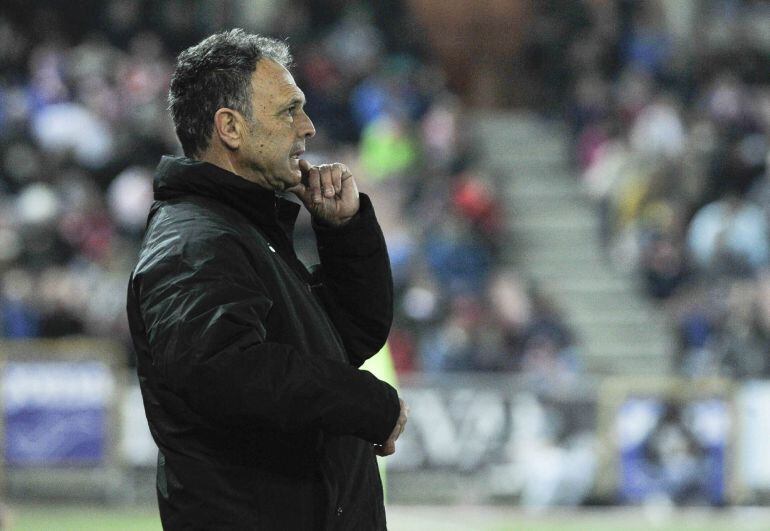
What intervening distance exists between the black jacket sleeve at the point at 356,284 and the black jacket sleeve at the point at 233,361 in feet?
1.73

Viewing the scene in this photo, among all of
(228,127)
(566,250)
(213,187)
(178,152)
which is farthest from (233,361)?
(566,250)

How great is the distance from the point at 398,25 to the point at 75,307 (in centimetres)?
649

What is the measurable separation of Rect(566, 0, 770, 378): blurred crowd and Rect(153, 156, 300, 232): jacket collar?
10140mm

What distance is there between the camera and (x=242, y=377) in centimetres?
273

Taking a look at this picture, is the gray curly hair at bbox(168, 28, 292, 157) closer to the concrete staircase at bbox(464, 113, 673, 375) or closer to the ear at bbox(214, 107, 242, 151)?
the ear at bbox(214, 107, 242, 151)

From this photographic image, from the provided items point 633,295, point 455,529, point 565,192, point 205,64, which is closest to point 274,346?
point 205,64

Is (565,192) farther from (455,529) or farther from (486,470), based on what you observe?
(455,529)

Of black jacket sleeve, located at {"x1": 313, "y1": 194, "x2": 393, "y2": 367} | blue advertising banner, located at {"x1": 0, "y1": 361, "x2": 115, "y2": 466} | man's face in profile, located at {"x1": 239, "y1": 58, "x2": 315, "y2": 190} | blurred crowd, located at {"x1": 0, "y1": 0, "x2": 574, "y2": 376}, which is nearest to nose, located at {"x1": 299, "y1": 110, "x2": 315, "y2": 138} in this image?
man's face in profile, located at {"x1": 239, "y1": 58, "x2": 315, "y2": 190}

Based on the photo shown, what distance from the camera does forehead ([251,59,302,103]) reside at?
308 centimetres

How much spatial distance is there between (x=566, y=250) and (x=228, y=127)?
1387 cm

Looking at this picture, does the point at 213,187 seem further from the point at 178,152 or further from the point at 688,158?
the point at 688,158

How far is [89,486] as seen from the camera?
490 inches

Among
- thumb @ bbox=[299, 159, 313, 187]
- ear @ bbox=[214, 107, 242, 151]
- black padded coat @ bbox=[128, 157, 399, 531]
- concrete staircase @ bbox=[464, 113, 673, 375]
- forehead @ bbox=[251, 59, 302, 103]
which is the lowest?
black padded coat @ bbox=[128, 157, 399, 531]

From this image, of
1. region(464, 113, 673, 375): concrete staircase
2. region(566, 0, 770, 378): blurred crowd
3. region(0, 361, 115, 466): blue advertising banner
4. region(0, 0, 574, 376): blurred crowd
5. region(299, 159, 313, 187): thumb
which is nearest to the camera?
region(299, 159, 313, 187): thumb
